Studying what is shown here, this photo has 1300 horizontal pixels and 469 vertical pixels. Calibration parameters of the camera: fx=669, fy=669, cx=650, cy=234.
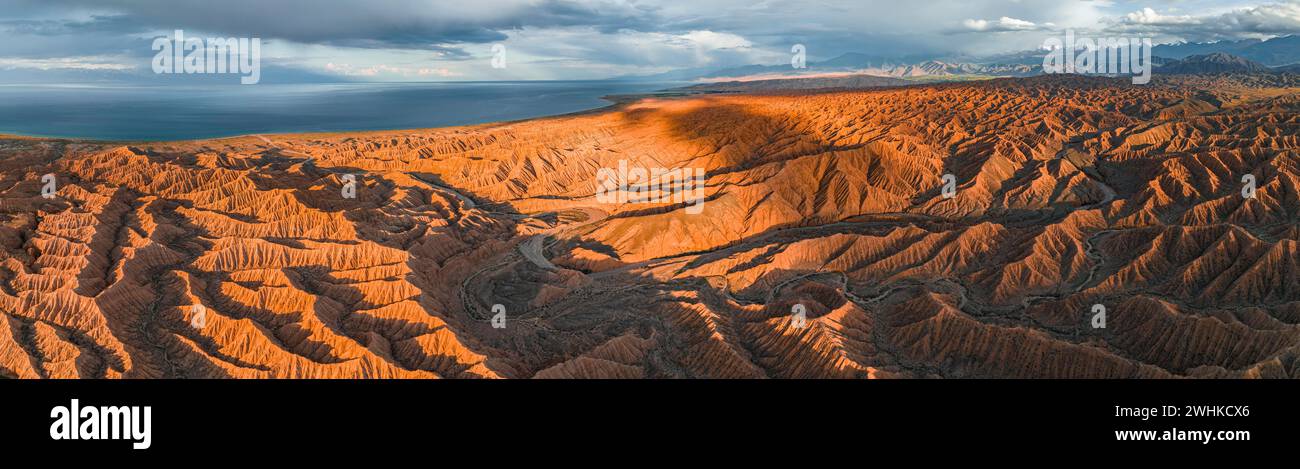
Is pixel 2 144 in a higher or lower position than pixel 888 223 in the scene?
higher

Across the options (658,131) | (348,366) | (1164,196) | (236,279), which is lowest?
(348,366)

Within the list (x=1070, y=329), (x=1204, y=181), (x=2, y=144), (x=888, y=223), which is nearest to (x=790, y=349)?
(x=1070, y=329)

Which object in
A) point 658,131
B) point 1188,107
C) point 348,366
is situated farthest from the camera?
point 658,131

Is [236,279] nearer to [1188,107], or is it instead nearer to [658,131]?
[658,131]

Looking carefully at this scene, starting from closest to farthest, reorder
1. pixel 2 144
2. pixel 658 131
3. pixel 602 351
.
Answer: pixel 602 351 < pixel 2 144 < pixel 658 131

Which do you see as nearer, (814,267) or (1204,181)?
(814,267)

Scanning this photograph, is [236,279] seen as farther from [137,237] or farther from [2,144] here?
[2,144]

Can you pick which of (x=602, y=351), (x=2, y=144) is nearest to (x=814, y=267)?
(x=602, y=351)
